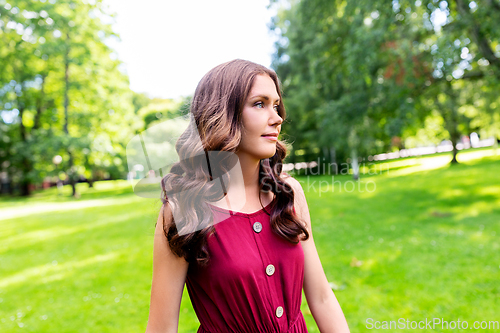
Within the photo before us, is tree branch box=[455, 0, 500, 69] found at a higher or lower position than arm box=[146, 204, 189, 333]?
higher

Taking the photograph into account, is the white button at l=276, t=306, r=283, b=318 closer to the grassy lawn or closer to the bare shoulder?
the bare shoulder

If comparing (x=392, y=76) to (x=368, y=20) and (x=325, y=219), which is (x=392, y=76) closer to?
(x=368, y=20)

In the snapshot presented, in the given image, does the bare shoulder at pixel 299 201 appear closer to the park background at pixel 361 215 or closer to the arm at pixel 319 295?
the arm at pixel 319 295

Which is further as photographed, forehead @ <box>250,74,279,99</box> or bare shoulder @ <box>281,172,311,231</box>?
bare shoulder @ <box>281,172,311,231</box>

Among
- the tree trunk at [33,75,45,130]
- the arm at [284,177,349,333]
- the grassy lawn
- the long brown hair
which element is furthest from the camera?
the tree trunk at [33,75,45,130]

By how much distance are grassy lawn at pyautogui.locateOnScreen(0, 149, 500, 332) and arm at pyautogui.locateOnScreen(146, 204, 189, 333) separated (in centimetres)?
28

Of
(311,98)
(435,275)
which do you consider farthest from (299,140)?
(435,275)

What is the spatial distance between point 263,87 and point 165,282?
2.92ft

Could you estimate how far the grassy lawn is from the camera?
3984mm

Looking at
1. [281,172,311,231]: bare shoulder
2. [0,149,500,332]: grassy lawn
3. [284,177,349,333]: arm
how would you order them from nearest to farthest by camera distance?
[284,177,349,333]: arm → [281,172,311,231]: bare shoulder → [0,149,500,332]: grassy lawn

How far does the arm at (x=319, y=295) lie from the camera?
57.6 inches

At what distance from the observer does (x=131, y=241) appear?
8.24m

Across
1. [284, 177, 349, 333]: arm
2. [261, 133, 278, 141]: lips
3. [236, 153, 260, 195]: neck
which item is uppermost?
[261, 133, 278, 141]: lips

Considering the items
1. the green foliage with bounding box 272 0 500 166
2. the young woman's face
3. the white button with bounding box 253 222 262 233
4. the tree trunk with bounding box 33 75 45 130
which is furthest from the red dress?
the tree trunk with bounding box 33 75 45 130
